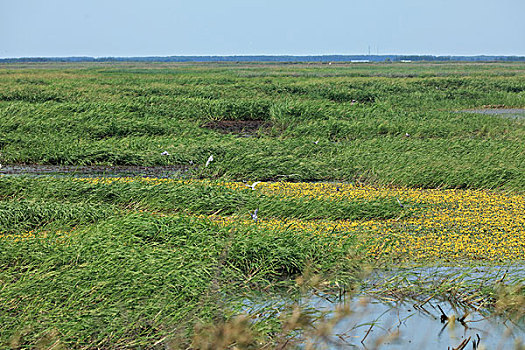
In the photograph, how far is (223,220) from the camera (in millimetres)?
7098

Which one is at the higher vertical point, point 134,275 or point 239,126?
point 134,275

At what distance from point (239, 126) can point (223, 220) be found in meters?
10.5

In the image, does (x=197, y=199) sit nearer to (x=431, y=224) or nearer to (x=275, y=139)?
(x=431, y=224)

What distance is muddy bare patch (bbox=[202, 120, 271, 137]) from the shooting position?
640 inches

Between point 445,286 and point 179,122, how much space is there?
11577 millimetres

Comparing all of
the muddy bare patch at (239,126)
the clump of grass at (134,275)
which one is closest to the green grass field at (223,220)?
the clump of grass at (134,275)

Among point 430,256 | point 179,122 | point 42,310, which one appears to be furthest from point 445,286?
point 179,122

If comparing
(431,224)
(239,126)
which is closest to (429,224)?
(431,224)

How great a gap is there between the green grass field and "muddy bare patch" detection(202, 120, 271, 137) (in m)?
0.30

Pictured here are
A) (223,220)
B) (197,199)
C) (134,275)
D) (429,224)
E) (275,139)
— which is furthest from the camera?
(275,139)

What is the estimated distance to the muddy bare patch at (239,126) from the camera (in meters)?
16.2

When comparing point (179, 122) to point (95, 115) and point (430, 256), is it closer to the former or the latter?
point (95, 115)

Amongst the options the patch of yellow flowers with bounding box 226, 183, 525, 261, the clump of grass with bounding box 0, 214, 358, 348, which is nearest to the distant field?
the patch of yellow flowers with bounding box 226, 183, 525, 261

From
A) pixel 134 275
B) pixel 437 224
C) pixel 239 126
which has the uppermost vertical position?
pixel 134 275
